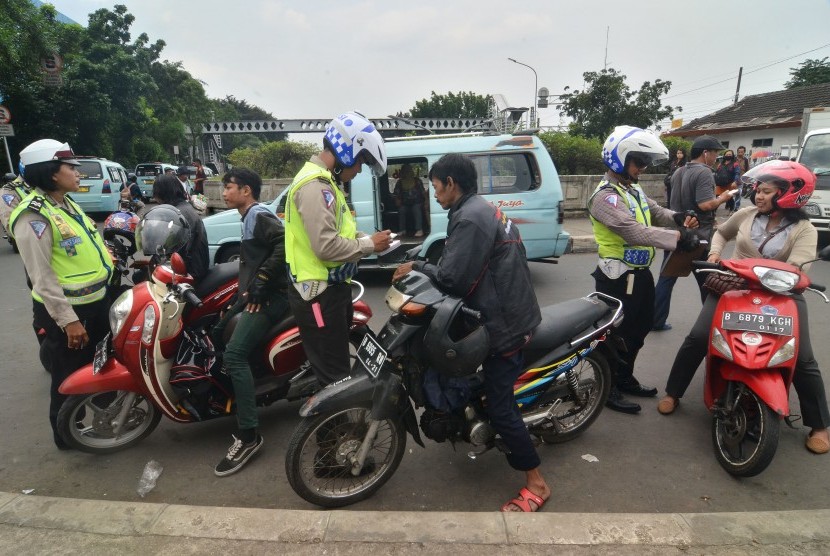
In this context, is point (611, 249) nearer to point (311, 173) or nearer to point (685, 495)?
point (685, 495)

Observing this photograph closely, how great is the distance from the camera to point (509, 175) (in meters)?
6.32

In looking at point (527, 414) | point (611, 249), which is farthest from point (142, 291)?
point (611, 249)

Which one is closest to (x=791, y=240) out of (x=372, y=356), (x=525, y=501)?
(x=525, y=501)

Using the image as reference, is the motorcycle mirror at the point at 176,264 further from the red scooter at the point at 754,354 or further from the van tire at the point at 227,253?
the van tire at the point at 227,253

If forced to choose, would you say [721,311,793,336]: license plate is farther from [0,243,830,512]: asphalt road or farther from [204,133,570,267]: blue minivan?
[204,133,570,267]: blue minivan

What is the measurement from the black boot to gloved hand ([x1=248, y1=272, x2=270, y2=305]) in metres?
2.34

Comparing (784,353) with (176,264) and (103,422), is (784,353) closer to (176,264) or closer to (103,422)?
(176,264)

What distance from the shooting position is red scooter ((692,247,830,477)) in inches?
98.5

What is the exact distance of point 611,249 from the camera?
10.6 ft

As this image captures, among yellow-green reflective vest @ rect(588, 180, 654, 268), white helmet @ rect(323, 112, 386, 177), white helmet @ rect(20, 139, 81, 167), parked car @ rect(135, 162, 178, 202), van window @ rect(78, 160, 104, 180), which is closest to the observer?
white helmet @ rect(323, 112, 386, 177)

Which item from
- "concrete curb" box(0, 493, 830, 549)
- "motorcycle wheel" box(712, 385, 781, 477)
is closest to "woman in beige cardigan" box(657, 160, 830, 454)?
"motorcycle wheel" box(712, 385, 781, 477)

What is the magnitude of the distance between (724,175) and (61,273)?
1180 centimetres

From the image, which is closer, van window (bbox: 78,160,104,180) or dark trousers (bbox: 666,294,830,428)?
dark trousers (bbox: 666,294,830,428)

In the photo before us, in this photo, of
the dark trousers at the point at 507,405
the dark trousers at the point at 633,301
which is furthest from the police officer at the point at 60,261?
the dark trousers at the point at 633,301
